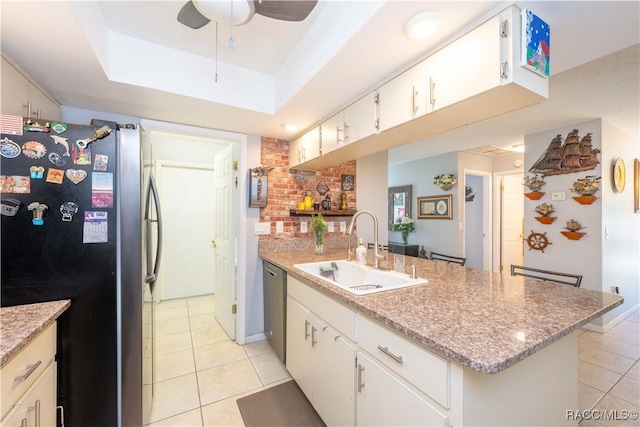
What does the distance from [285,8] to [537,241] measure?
3.92 meters

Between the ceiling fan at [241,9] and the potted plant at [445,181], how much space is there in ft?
13.3

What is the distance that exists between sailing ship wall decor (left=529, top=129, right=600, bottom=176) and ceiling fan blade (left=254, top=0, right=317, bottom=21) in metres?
3.59

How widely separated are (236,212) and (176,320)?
1.66 metres

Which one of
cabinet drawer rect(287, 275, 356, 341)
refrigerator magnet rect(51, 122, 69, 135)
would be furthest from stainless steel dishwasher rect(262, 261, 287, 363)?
refrigerator magnet rect(51, 122, 69, 135)

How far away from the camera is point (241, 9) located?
1.19 m

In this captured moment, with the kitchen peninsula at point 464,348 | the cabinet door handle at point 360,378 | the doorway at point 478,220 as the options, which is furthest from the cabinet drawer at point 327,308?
the doorway at point 478,220

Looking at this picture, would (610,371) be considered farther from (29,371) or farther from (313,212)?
(29,371)

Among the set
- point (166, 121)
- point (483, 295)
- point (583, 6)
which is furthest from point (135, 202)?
point (583, 6)

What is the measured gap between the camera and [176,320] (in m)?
3.33

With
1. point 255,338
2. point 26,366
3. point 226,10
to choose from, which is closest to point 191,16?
point 226,10

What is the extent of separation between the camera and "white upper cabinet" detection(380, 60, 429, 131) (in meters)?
1.42

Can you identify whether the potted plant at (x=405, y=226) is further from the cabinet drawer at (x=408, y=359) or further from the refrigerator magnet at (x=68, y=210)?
the refrigerator magnet at (x=68, y=210)

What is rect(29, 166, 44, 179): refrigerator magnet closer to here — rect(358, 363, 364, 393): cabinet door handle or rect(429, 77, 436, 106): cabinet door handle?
rect(358, 363, 364, 393): cabinet door handle

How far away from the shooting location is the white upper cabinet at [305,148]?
245 cm
